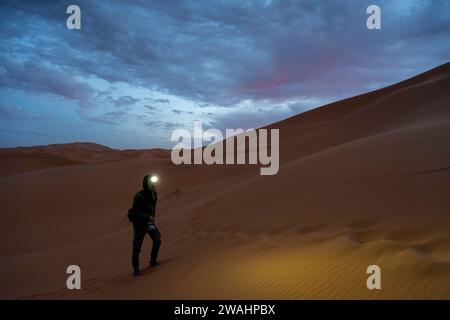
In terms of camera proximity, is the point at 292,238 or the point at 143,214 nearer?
the point at 143,214

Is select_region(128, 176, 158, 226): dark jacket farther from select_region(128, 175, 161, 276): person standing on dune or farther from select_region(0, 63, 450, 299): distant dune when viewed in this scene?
select_region(0, 63, 450, 299): distant dune

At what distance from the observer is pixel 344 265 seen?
17.1 feet

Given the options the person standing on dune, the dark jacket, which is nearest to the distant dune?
the person standing on dune

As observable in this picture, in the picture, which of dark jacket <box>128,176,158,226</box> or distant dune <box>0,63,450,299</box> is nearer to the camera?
distant dune <box>0,63,450,299</box>

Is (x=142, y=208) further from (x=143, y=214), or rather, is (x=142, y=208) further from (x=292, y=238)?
(x=292, y=238)

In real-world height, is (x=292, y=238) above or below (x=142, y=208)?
below

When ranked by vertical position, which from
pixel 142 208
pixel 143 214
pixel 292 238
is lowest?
pixel 292 238

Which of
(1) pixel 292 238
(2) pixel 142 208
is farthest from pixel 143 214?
(1) pixel 292 238

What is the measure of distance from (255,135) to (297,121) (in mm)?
5121

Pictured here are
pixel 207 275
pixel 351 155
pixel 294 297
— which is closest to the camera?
pixel 294 297

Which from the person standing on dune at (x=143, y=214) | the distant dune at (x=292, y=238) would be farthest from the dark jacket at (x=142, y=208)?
the distant dune at (x=292, y=238)

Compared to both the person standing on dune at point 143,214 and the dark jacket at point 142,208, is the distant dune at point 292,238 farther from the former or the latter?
the dark jacket at point 142,208
